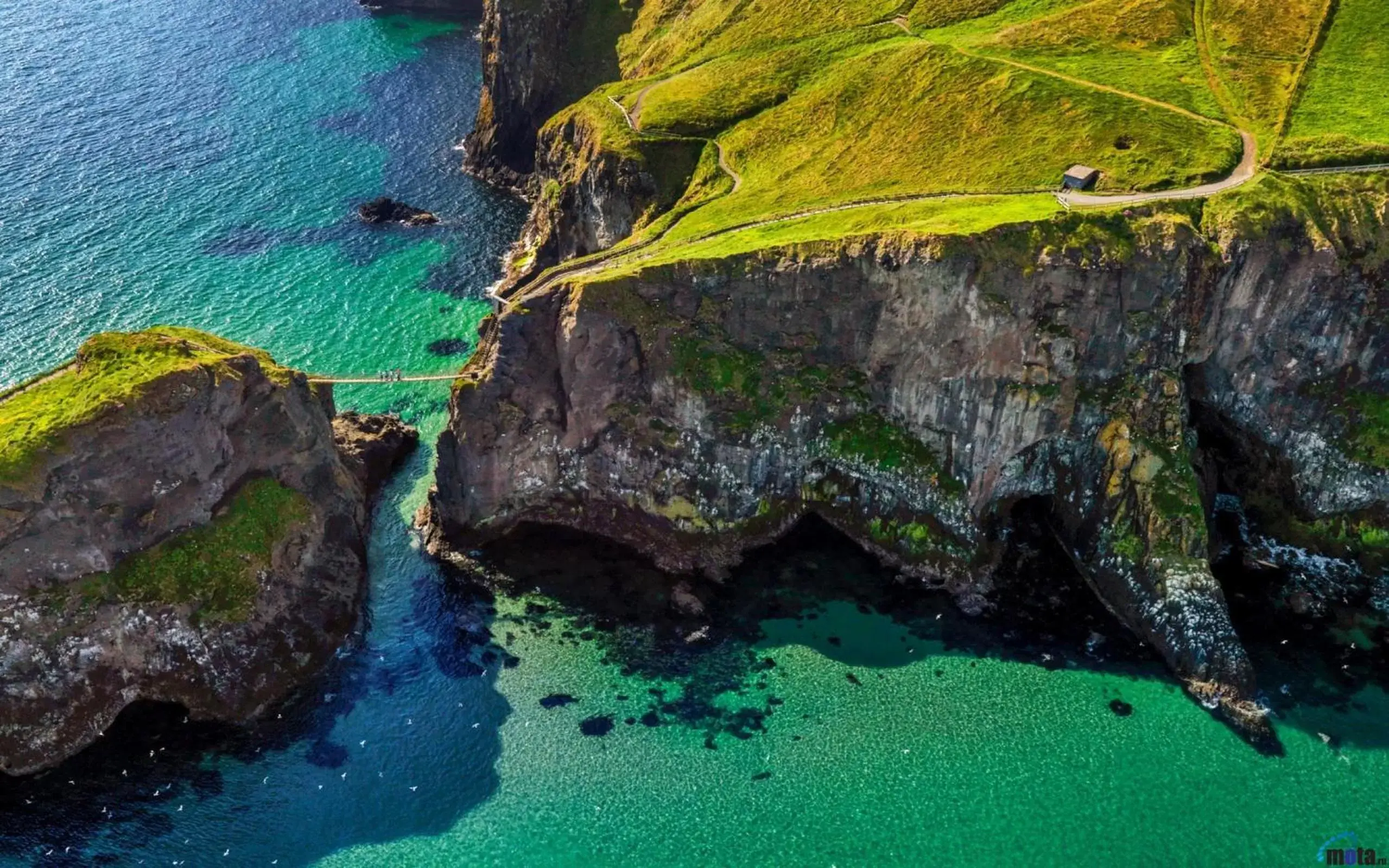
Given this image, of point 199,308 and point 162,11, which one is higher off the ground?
point 162,11

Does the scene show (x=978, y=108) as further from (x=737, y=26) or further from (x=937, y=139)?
(x=737, y=26)

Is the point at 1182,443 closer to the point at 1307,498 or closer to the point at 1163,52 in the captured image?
the point at 1307,498

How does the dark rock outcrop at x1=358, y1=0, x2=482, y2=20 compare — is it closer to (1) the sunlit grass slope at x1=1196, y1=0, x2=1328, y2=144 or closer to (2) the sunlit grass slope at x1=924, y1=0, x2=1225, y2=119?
(2) the sunlit grass slope at x1=924, y1=0, x2=1225, y2=119

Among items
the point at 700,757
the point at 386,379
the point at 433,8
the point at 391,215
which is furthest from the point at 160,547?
the point at 433,8

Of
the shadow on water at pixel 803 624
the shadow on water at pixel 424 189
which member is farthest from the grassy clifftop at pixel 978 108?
the shadow on water at pixel 803 624

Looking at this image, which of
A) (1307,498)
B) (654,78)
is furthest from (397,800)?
(654,78)

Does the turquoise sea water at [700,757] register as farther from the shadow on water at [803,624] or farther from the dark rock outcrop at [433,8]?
the dark rock outcrop at [433,8]
